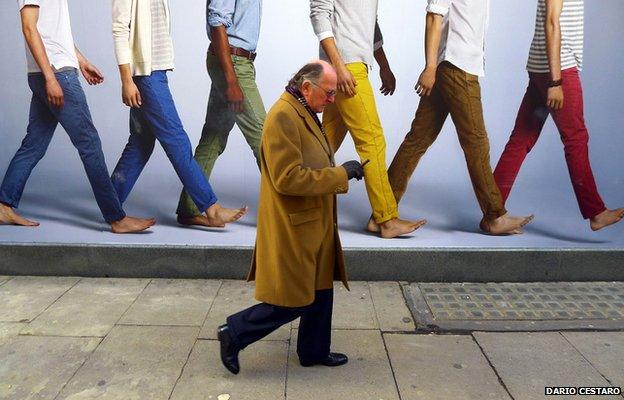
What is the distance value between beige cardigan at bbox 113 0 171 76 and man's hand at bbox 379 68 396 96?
6.16ft

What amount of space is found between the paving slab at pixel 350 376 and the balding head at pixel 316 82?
5.57 feet

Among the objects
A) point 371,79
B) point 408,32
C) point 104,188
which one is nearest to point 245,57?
point 371,79

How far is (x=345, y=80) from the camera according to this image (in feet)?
14.9

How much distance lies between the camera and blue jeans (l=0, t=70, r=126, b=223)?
4.77m

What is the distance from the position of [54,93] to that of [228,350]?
2.91m

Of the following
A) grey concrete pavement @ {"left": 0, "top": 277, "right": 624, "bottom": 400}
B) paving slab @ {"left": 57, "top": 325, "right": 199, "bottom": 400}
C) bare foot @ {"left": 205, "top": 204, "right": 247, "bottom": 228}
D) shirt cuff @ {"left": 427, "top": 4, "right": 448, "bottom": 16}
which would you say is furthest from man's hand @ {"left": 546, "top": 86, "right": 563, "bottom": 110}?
paving slab @ {"left": 57, "top": 325, "right": 199, "bottom": 400}

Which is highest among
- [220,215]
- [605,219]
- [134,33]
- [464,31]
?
[464,31]

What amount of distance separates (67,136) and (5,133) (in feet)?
1.95

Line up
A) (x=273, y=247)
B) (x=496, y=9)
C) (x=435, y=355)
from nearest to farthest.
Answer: (x=273, y=247) < (x=435, y=355) < (x=496, y=9)

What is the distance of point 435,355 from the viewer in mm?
3711

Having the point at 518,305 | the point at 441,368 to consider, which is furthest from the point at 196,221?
the point at 518,305

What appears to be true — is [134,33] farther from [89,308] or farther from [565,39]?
[565,39]

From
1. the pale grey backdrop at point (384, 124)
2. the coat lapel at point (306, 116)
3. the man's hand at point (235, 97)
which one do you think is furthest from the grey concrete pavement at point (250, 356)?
the man's hand at point (235, 97)

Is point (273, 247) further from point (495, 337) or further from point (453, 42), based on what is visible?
point (453, 42)
